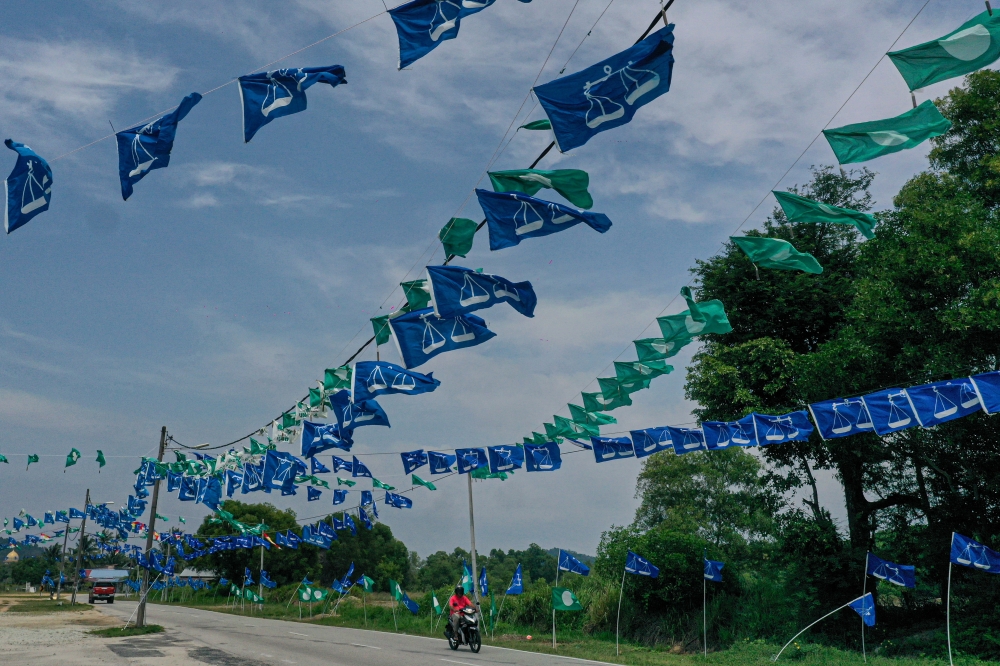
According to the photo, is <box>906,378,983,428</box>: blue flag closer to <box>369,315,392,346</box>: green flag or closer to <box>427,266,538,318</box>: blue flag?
<box>427,266,538,318</box>: blue flag

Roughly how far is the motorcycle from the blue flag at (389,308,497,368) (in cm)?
956

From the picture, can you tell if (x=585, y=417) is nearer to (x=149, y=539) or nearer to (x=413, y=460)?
(x=413, y=460)

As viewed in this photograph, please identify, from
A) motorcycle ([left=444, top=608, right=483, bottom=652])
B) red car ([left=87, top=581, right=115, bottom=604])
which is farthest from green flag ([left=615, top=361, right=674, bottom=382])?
red car ([left=87, top=581, right=115, bottom=604])

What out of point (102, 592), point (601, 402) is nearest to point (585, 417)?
point (601, 402)

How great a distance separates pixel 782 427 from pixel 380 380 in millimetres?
9045

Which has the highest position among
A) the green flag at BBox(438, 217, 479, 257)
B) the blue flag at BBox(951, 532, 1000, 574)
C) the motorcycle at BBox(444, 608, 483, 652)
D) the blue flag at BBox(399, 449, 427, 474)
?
the green flag at BBox(438, 217, 479, 257)

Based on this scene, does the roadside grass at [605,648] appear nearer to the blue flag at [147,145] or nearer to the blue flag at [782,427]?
the blue flag at [782,427]

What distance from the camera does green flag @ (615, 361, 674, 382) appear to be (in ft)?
49.4

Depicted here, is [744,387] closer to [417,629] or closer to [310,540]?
→ [417,629]

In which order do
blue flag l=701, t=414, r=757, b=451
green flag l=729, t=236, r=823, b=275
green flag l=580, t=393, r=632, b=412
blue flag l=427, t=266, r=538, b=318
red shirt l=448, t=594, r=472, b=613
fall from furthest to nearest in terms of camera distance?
red shirt l=448, t=594, r=472, b=613 → blue flag l=701, t=414, r=757, b=451 → green flag l=580, t=393, r=632, b=412 → green flag l=729, t=236, r=823, b=275 → blue flag l=427, t=266, r=538, b=318

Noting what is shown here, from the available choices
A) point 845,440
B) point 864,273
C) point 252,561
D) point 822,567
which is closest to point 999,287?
point 864,273

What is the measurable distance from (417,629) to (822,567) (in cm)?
1357

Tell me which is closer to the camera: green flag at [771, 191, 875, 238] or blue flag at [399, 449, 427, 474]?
green flag at [771, 191, 875, 238]

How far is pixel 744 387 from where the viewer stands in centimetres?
2395
